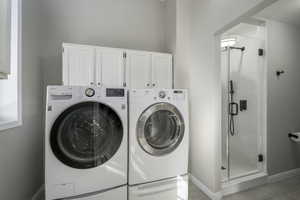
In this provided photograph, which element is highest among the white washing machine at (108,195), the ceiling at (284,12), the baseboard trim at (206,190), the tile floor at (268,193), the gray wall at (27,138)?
the ceiling at (284,12)

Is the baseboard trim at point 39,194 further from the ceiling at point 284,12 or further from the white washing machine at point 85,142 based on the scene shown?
the ceiling at point 284,12

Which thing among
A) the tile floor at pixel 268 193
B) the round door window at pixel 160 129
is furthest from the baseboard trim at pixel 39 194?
the tile floor at pixel 268 193

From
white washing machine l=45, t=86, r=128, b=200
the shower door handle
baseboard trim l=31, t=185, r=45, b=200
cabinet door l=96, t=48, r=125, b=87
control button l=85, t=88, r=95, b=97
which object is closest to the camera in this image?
white washing machine l=45, t=86, r=128, b=200

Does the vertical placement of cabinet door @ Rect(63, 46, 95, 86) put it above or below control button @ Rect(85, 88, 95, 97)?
above

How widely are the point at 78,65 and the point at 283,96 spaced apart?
124 inches

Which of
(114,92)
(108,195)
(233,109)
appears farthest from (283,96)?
(108,195)

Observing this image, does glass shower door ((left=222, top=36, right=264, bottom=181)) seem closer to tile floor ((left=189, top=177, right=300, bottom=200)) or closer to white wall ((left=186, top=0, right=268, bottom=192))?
tile floor ((left=189, top=177, right=300, bottom=200))

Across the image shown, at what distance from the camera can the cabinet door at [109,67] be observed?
201cm

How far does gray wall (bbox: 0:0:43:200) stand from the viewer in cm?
127

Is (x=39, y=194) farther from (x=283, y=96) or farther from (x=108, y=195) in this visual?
(x=283, y=96)

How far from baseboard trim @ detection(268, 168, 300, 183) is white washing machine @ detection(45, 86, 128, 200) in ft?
7.43

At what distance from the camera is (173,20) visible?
8.00 ft

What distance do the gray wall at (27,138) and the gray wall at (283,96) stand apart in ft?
10.6

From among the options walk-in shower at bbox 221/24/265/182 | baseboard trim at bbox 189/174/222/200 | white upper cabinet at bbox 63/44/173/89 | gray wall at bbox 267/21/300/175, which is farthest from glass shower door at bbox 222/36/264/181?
white upper cabinet at bbox 63/44/173/89
